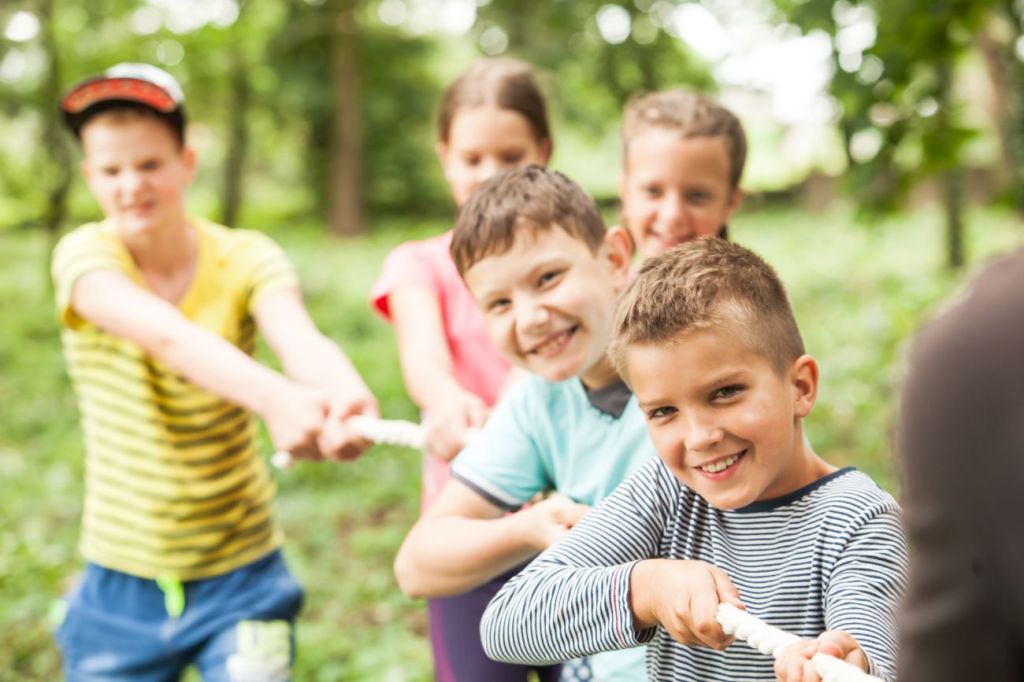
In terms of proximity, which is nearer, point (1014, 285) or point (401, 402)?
point (1014, 285)

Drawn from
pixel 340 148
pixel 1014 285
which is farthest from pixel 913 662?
pixel 340 148

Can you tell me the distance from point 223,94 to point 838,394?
15033 millimetres

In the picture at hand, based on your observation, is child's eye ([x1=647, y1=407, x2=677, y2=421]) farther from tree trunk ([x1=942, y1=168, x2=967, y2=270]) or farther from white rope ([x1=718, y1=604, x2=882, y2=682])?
tree trunk ([x1=942, y1=168, x2=967, y2=270])

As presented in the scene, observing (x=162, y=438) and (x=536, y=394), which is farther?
(x=162, y=438)

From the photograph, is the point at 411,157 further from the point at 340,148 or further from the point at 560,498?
the point at 560,498

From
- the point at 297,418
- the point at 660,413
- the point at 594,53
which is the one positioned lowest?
the point at 660,413

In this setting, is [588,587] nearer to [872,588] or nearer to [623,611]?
[623,611]

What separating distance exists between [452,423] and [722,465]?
0.87 m

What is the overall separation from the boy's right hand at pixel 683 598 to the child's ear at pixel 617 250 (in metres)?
Answer: 0.78

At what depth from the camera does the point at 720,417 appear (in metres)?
1.50

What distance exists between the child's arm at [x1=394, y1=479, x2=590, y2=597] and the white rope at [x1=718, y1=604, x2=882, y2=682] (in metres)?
0.43

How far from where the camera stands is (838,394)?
27.7 feet

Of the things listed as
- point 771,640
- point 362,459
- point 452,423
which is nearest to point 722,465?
point 771,640

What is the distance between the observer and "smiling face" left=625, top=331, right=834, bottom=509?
4.93 ft
